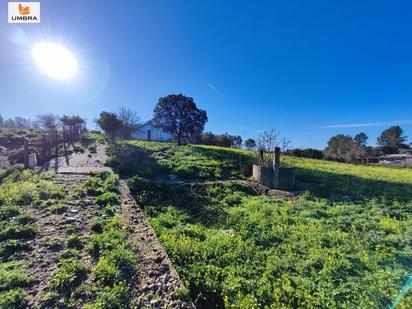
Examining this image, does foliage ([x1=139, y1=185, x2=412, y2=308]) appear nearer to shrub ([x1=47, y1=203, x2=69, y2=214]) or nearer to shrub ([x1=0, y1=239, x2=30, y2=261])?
shrub ([x1=47, y1=203, x2=69, y2=214])

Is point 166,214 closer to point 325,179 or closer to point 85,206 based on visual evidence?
point 85,206

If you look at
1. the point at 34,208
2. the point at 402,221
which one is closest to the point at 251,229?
the point at 402,221

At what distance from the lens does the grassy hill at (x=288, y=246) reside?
128 inches

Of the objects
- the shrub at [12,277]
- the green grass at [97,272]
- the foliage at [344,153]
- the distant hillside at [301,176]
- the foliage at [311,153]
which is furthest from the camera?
the foliage at [311,153]

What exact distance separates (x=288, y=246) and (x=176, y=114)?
24.6 meters

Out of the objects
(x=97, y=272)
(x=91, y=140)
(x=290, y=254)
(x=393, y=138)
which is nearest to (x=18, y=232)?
(x=97, y=272)

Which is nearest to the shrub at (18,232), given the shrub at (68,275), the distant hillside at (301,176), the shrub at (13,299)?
the shrub at (68,275)

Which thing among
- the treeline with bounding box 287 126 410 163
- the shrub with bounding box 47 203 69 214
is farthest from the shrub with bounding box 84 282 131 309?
the treeline with bounding box 287 126 410 163

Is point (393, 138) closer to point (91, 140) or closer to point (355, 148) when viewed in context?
point (355, 148)

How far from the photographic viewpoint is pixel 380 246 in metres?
4.52

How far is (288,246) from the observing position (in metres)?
4.62

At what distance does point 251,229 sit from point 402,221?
14.7ft

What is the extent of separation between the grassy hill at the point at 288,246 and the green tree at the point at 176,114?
63.3 ft

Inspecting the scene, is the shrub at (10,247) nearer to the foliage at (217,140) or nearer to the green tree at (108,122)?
the green tree at (108,122)
